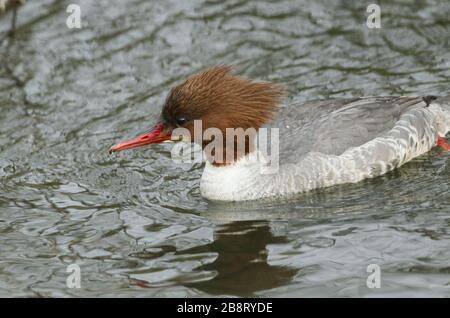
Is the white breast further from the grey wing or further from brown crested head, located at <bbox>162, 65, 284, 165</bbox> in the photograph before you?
brown crested head, located at <bbox>162, 65, 284, 165</bbox>

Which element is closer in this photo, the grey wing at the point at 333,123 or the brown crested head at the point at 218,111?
the brown crested head at the point at 218,111

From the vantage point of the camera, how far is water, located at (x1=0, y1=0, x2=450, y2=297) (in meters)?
7.14

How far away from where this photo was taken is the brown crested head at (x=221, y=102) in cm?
817

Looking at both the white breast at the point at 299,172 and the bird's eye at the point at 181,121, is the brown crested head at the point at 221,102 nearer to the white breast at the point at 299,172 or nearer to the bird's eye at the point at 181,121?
the bird's eye at the point at 181,121

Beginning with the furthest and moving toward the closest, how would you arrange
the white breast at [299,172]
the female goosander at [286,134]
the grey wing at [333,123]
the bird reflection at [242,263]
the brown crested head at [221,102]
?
the grey wing at [333,123] → the white breast at [299,172] → the female goosander at [286,134] → the brown crested head at [221,102] → the bird reflection at [242,263]

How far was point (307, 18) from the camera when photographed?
12.0m

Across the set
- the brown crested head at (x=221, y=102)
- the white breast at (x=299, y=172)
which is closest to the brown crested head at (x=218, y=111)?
the brown crested head at (x=221, y=102)

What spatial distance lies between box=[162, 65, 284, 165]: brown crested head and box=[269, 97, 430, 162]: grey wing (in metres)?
0.41

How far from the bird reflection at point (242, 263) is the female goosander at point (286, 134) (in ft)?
2.23

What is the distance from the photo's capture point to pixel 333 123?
8.87m

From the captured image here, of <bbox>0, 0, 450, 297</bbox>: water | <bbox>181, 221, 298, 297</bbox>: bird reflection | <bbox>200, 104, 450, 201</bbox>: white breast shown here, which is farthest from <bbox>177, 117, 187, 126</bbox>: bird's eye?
<bbox>181, 221, 298, 297</bbox>: bird reflection

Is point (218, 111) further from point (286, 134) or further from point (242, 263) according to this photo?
point (242, 263)
